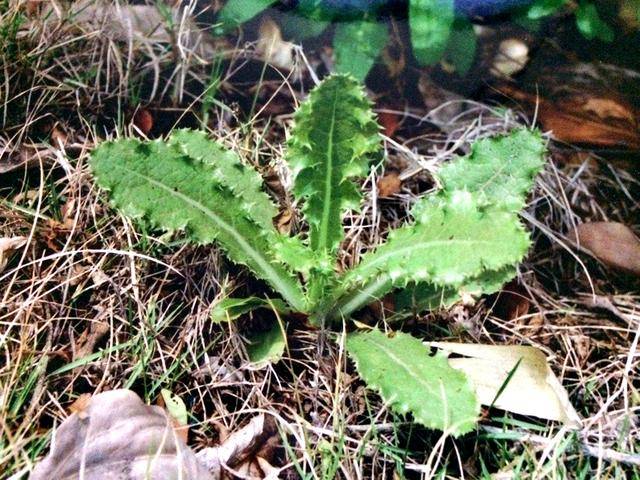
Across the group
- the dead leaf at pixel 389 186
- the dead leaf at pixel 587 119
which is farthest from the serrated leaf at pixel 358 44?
the dead leaf at pixel 587 119

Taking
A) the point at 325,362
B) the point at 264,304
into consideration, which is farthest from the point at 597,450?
the point at 264,304

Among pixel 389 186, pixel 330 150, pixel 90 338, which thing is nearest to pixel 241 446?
pixel 90 338

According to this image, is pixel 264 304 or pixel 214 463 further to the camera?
pixel 264 304

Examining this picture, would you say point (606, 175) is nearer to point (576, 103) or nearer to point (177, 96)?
point (576, 103)

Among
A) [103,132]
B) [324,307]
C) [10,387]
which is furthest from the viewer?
[103,132]

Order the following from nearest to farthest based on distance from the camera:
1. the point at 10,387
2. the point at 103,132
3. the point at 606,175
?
1. the point at 10,387
2. the point at 103,132
3. the point at 606,175

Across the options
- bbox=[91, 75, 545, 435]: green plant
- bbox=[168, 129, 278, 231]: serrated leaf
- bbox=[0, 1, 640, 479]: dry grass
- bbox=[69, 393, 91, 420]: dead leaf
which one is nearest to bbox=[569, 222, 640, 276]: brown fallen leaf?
bbox=[0, 1, 640, 479]: dry grass

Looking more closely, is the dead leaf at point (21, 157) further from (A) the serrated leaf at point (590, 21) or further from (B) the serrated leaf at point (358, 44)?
(A) the serrated leaf at point (590, 21)
